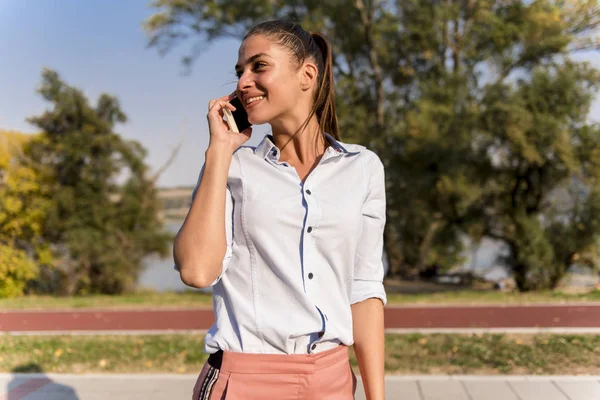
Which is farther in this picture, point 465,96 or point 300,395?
point 465,96

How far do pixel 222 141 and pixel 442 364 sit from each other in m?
4.74

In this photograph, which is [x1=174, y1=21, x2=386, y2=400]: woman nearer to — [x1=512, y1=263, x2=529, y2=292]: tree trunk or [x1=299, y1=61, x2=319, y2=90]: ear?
[x1=299, y1=61, x2=319, y2=90]: ear

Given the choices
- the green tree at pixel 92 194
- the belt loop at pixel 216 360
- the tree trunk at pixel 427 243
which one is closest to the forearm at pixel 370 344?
the belt loop at pixel 216 360

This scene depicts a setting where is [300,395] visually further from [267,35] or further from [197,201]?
[267,35]

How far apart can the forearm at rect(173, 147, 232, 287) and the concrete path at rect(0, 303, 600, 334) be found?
6.05 m

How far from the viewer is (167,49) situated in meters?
15.1

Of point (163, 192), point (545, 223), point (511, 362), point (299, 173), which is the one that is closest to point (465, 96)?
point (545, 223)

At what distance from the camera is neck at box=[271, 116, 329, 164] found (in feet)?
5.45

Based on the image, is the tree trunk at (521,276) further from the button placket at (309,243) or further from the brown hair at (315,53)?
the button placket at (309,243)

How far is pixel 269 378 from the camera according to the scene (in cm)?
147

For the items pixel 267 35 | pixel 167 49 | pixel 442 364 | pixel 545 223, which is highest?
pixel 167 49

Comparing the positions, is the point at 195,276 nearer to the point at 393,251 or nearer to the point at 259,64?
the point at 259,64

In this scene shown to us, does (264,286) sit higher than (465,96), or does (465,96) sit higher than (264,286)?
(465,96)

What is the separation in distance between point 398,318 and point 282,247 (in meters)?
7.33
